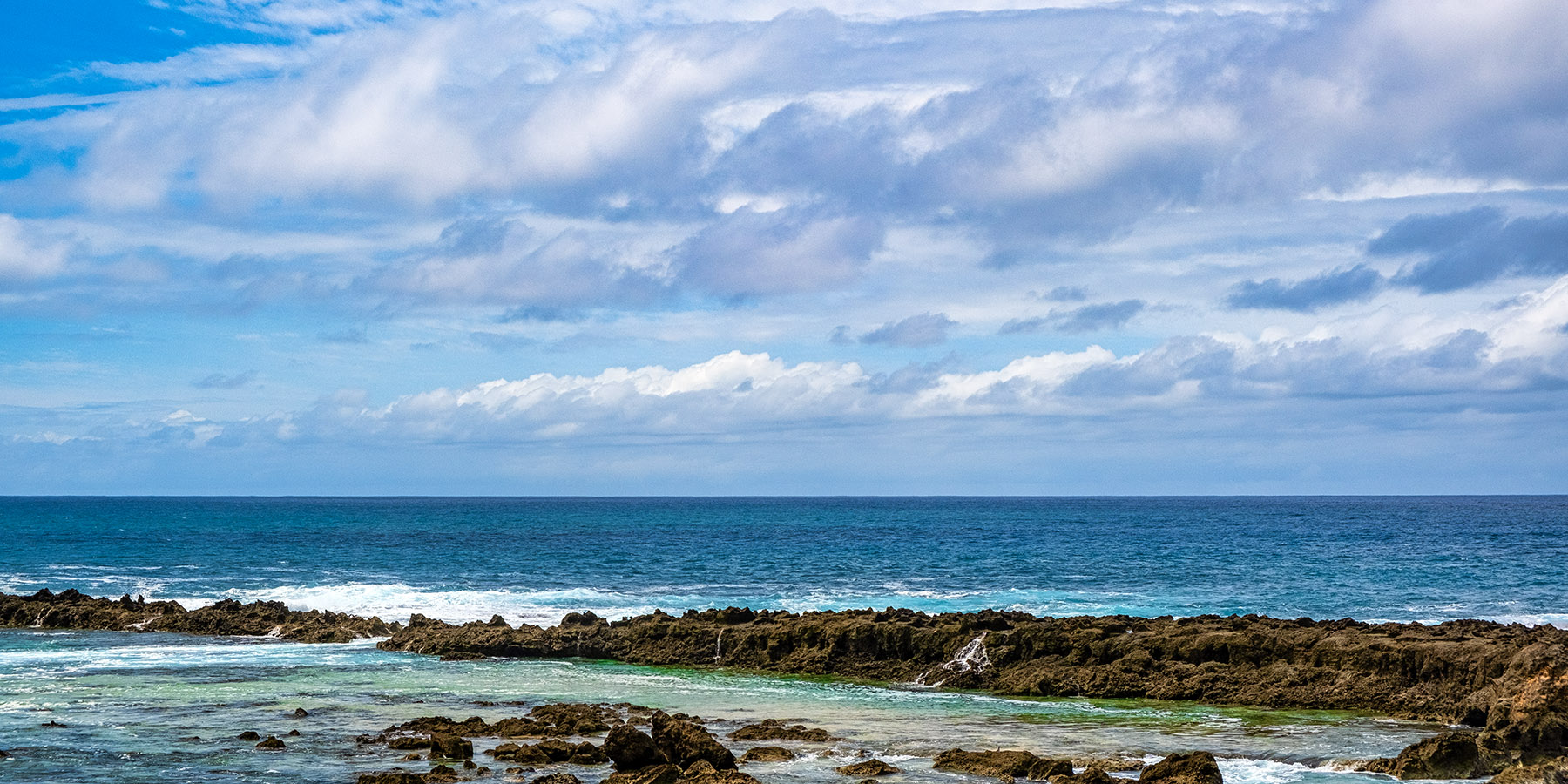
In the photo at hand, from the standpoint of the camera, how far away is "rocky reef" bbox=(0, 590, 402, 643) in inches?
1379

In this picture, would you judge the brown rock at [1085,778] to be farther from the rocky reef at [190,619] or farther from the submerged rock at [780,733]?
the rocky reef at [190,619]

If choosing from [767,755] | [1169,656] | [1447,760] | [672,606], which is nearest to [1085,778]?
[767,755]

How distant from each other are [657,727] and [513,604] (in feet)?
92.8

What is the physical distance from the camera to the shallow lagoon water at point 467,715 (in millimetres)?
17781

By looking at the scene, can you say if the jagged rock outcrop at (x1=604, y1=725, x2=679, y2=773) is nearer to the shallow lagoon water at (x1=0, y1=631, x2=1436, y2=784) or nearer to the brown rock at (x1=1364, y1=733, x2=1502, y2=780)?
the shallow lagoon water at (x1=0, y1=631, x2=1436, y2=784)

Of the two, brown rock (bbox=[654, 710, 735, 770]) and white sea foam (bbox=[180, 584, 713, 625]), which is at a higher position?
brown rock (bbox=[654, 710, 735, 770])

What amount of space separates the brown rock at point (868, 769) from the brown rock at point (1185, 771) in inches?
126

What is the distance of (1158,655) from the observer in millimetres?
25562

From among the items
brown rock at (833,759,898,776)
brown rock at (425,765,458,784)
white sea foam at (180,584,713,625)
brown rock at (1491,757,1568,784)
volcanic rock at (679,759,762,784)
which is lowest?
white sea foam at (180,584,713,625)

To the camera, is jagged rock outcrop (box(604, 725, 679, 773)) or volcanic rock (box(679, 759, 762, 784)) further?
jagged rock outcrop (box(604, 725, 679, 773))

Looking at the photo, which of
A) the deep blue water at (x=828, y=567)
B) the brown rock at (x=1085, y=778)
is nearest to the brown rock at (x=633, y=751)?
the brown rock at (x=1085, y=778)

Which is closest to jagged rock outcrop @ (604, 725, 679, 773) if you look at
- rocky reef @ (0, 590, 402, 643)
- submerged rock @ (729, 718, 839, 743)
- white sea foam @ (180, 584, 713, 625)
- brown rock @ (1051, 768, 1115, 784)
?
submerged rock @ (729, 718, 839, 743)

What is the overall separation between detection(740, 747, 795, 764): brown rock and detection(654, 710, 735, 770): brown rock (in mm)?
854

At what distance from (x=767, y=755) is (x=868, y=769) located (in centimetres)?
170
